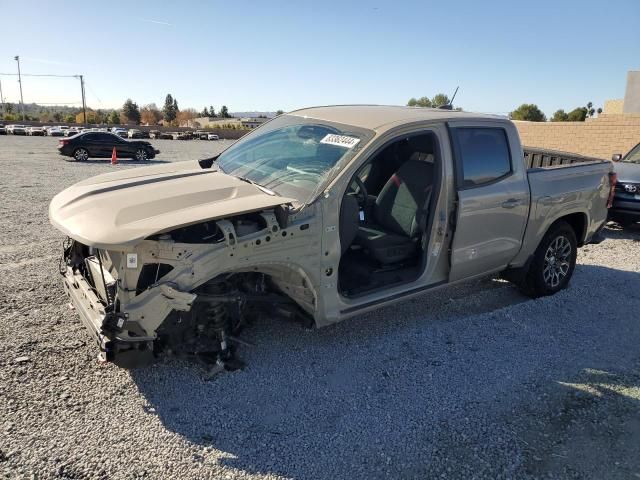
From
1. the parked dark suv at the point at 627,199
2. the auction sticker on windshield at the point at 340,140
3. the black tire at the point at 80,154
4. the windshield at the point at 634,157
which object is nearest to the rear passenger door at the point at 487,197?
the auction sticker on windshield at the point at 340,140

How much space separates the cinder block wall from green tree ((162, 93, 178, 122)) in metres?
101

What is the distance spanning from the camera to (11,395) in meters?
3.33

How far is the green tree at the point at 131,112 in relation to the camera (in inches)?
3812

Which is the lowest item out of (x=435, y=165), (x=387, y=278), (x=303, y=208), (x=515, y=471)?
(x=515, y=471)

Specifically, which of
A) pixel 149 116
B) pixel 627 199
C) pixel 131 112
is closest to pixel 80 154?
pixel 627 199

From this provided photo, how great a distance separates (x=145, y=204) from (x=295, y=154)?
142cm

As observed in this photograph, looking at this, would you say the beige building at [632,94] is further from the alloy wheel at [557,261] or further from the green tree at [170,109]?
the green tree at [170,109]

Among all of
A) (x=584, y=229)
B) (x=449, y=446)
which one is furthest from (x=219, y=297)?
(x=584, y=229)

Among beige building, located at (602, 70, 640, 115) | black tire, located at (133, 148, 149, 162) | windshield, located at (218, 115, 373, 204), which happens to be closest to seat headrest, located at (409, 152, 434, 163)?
windshield, located at (218, 115, 373, 204)

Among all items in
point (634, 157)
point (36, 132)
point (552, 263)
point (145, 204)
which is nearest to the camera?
point (145, 204)

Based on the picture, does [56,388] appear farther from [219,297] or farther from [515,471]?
[515,471]

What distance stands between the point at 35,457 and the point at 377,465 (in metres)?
1.97

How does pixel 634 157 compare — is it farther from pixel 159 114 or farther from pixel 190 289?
pixel 159 114

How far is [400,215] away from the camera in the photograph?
4734 mm
